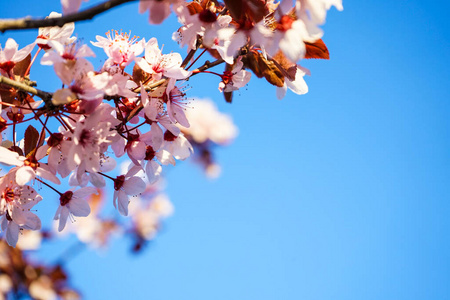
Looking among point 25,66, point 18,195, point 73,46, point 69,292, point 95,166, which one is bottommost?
point 69,292

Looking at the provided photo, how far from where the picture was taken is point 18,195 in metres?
1.04

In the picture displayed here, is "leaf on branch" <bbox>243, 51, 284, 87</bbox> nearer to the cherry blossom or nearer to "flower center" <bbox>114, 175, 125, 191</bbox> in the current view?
the cherry blossom

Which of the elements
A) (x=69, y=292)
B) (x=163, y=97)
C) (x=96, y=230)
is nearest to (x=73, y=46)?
(x=163, y=97)

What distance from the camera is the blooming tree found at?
84cm

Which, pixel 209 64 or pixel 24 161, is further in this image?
pixel 209 64

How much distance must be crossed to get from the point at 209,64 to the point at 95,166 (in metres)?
0.44

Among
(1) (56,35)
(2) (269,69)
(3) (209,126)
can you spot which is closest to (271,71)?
(2) (269,69)

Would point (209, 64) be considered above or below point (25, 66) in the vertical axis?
above

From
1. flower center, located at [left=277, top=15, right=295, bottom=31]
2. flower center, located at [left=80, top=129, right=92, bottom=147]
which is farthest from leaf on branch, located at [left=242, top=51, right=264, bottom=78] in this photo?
flower center, located at [left=80, top=129, right=92, bottom=147]

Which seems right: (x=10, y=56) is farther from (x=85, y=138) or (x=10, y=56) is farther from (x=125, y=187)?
(x=125, y=187)

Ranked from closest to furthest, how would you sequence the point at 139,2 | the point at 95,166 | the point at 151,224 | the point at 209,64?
the point at 139,2
the point at 95,166
the point at 209,64
the point at 151,224

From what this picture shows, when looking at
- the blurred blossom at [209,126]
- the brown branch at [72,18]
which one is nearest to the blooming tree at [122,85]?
the brown branch at [72,18]

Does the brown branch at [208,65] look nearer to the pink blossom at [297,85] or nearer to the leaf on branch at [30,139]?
the pink blossom at [297,85]

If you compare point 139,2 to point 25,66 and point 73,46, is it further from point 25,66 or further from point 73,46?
point 25,66
